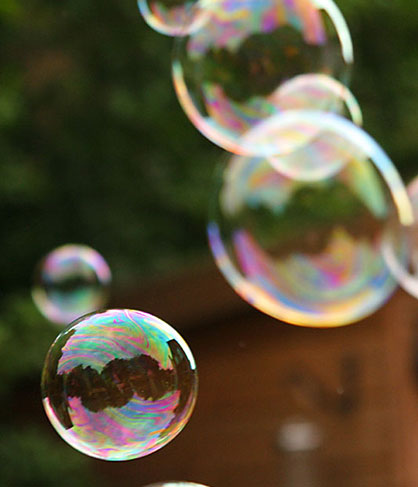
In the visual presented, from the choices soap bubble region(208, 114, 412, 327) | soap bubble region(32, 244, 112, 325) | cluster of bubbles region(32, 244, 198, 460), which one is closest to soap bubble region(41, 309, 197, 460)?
cluster of bubbles region(32, 244, 198, 460)

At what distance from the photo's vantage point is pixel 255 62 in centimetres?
342

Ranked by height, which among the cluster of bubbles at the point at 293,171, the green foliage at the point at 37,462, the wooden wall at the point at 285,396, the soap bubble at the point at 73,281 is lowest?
the green foliage at the point at 37,462

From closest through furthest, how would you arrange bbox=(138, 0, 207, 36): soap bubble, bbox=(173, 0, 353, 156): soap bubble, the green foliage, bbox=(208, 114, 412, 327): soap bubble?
1. bbox=(208, 114, 412, 327): soap bubble
2. bbox=(173, 0, 353, 156): soap bubble
3. bbox=(138, 0, 207, 36): soap bubble
4. the green foliage

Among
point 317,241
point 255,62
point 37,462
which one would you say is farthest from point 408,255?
point 37,462

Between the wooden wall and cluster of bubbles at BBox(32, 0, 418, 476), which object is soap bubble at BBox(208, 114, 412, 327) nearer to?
cluster of bubbles at BBox(32, 0, 418, 476)

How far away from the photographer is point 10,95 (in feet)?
22.5

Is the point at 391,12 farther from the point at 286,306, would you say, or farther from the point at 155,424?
the point at 155,424

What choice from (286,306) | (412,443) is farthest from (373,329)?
(286,306)

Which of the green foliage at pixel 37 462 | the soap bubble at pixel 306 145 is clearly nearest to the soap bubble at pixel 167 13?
the soap bubble at pixel 306 145

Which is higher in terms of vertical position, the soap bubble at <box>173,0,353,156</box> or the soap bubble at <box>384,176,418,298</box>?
the soap bubble at <box>173,0,353,156</box>

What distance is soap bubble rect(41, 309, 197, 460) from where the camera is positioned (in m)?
2.62

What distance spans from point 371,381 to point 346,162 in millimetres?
2202

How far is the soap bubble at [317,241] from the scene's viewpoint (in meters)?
3.31

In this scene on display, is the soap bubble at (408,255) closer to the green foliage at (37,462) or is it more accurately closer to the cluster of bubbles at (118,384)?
the cluster of bubbles at (118,384)
